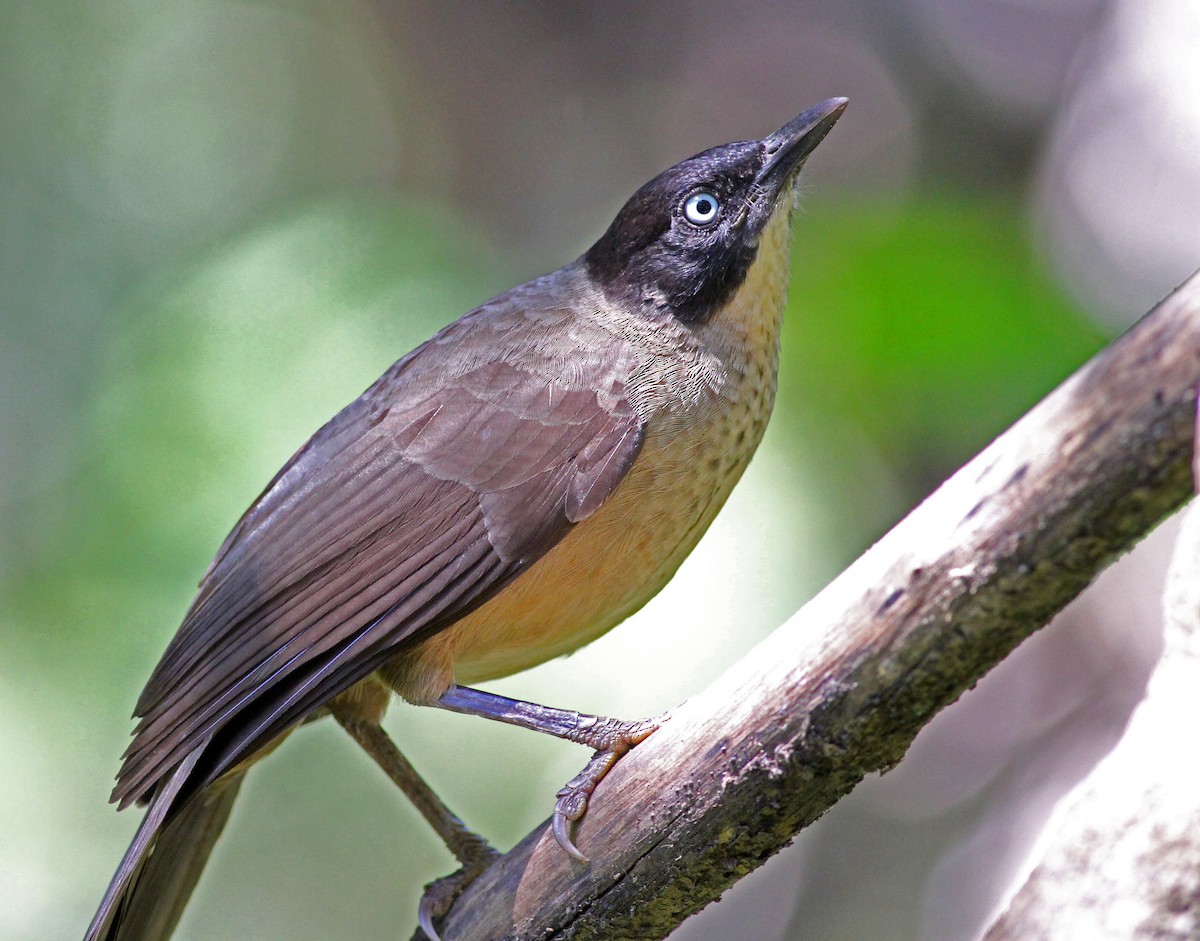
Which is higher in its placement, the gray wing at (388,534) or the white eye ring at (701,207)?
the white eye ring at (701,207)

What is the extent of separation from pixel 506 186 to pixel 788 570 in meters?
3.85

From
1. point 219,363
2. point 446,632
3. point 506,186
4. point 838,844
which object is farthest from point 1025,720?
point 506,186

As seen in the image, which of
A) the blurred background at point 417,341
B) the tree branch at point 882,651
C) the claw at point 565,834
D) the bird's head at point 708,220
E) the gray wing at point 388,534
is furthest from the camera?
the blurred background at point 417,341

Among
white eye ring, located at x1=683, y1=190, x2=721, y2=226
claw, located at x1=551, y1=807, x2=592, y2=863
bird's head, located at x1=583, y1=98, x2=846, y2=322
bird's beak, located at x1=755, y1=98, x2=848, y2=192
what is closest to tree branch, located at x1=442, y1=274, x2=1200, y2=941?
claw, located at x1=551, y1=807, x2=592, y2=863

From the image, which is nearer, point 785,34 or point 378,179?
point 378,179

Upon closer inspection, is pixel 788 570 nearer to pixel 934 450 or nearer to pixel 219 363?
pixel 934 450

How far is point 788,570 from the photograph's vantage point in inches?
152

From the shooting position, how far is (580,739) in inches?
105

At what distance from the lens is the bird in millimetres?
2812

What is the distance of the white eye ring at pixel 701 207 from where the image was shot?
341 centimetres

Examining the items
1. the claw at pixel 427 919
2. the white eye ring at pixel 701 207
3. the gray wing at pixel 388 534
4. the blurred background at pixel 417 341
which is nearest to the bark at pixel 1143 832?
the gray wing at pixel 388 534

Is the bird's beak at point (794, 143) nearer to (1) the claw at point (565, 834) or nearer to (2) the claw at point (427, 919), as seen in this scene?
(1) the claw at point (565, 834)

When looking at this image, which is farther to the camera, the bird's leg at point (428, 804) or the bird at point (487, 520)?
the bird's leg at point (428, 804)

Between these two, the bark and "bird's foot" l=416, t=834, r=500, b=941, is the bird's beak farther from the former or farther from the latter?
"bird's foot" l=416, t=834, r=500, b=941
